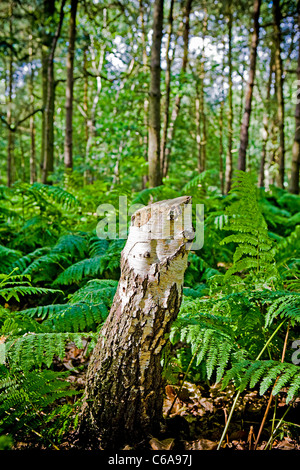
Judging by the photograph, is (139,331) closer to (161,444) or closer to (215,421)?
(161,444)

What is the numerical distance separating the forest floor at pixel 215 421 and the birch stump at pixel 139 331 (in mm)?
180

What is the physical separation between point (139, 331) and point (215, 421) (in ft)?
2.84

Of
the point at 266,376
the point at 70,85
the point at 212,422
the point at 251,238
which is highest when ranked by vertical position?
the point at 70,85

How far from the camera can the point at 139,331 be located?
146cm

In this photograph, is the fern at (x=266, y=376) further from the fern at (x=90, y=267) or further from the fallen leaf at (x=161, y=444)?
the fern at (x=90, y=267)

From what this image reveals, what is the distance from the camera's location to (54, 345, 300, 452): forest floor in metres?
1.60

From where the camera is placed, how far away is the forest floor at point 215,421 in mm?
1604

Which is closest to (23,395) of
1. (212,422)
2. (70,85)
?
(212,422)

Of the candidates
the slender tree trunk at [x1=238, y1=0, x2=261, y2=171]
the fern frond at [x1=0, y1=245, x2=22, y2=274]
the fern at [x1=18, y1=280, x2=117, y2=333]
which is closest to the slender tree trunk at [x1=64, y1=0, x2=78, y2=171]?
the fern frond at [x1=0, y1=245, x2=22, y2=274]

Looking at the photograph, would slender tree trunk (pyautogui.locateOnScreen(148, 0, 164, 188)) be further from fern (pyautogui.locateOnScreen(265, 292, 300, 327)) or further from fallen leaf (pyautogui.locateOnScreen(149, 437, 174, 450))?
fallen leaf (pyautogui.locateOnScreen(149, 437, 174, 450))

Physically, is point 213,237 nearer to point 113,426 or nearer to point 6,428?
point 113,426

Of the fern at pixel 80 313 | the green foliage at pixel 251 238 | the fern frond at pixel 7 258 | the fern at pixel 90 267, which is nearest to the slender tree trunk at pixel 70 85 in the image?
the fern frond at pixel 7 258

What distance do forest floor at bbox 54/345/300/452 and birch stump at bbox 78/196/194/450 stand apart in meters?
0.18

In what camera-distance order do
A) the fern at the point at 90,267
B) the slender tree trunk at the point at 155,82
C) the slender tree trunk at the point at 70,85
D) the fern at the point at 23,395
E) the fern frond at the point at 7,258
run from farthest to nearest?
the slender tree trunk at the point at 70,85
the slender tree trunk at the point at 155,82
the fern frond at the point at 7,258
the fern at the point at 90,267
the fern at the point at 23,395
